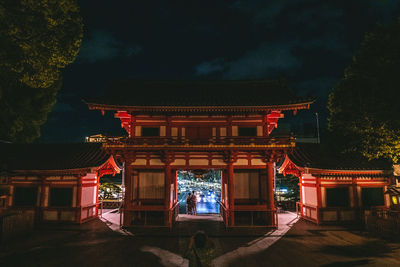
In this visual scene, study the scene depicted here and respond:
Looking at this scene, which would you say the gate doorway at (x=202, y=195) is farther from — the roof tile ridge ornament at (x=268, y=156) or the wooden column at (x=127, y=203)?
the wooden column at (x=127, y=203)

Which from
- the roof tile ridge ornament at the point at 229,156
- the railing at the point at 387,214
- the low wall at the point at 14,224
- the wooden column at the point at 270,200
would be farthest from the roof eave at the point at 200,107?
the railing at the point at 387,214

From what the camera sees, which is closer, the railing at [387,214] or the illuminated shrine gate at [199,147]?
the railing at [387,214]

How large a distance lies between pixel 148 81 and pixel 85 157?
25.9 feet

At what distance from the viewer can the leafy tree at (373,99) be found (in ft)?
38.4

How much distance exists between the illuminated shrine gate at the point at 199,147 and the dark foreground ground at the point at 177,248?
1.84m

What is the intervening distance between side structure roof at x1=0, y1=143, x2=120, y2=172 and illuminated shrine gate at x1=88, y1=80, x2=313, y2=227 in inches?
141

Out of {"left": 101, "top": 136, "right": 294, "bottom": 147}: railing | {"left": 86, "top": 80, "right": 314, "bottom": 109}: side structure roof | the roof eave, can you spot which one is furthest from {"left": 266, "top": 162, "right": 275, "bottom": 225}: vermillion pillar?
{"left": 86, "top": 80, "right": 314, "bottom": 109}: side structure roof

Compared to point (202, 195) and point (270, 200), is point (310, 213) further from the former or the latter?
point (202, 195)

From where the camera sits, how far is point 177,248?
35.6 ft

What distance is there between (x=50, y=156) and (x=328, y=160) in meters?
21.6

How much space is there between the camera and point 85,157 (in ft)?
58.8

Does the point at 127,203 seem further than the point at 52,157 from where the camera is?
No

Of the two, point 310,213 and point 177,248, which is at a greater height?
point 310,213

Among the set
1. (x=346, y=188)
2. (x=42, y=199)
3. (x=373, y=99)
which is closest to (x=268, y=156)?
(x=346, y=188)
